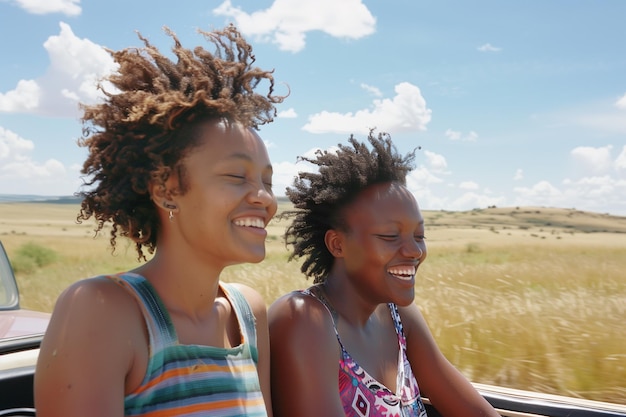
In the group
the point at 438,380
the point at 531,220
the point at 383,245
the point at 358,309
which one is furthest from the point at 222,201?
the point at 531,220

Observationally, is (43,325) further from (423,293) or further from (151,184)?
(423,293)

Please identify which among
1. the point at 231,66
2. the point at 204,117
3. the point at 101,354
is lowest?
the point at 101,354

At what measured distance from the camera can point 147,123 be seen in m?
1.76

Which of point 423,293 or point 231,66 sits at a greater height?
point 231,66

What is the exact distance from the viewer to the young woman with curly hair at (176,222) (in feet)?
5.19

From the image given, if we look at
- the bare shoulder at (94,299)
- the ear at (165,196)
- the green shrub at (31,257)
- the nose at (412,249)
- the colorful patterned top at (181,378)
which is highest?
the ear at (165,196)

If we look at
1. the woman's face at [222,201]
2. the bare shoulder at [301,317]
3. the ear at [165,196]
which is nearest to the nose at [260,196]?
the woman's face at [222,201]

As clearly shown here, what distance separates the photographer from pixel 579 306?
5.50 metres

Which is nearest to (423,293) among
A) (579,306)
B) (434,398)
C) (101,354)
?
(579,306)

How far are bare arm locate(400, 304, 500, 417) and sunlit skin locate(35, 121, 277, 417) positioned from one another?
0.89 m

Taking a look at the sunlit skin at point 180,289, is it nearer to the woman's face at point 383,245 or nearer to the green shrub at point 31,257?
the woman's face at point 383,245

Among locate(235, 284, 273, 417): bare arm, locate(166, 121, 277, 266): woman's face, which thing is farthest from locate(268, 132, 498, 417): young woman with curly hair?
locate(166, 121, 277, 266): woman's face

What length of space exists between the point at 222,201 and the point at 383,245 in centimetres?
82

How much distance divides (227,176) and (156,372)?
504mm
